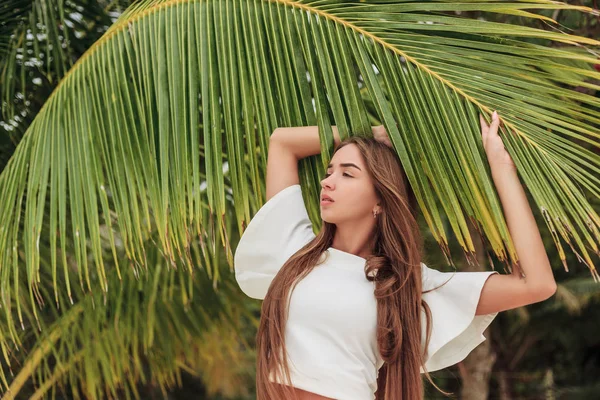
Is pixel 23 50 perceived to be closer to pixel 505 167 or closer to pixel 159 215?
pixel 159 215

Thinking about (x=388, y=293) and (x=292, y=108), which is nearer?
(x=388, y=293)

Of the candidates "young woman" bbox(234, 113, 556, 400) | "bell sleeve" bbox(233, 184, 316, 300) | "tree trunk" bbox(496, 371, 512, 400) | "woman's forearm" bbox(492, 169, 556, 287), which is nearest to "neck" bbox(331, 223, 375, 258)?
"young woman" bbox(234, 113, 556, 400)

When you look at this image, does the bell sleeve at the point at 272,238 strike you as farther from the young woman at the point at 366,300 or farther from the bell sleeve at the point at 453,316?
the bell sleeve at the point at 453,316

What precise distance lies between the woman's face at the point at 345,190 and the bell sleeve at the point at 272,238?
15 centimetres

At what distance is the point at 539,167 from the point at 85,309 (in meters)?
2.24

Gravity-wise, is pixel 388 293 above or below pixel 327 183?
below

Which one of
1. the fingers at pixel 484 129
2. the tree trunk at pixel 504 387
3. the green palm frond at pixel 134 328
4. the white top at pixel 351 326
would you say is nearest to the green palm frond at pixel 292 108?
the fingers at pixel 484 129

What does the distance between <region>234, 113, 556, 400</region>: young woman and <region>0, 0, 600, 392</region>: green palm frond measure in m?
0.08

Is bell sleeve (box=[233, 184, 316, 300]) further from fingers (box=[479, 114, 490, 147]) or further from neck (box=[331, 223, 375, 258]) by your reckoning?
fingers (box=[479, 114, 490, 147])

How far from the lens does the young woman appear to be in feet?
6.51

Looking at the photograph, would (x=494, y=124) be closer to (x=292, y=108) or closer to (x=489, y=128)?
(x=489, y=128)

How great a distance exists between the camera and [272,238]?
221cm

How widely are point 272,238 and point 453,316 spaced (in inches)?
20.8

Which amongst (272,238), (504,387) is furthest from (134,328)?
(504,387)
